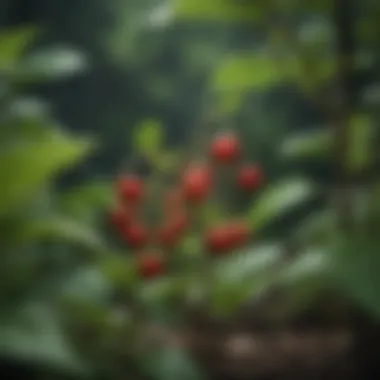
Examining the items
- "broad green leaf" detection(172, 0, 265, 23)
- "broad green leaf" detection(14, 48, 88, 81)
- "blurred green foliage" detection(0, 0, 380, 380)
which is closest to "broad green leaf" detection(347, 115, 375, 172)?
"blurred green foliage" detection(0, 0, 380, 380)

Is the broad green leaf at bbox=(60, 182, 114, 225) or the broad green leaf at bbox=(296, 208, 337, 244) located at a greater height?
the broad green leaf at bbox=(60, 182, 114, 225)

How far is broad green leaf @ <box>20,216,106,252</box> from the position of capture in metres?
0.67

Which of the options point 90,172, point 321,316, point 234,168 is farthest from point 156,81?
point 321,316

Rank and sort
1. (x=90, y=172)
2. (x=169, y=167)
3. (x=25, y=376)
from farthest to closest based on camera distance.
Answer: (x=90, y=172), (x=169, y=167), (x=25, y=376)

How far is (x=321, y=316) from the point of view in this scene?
0.81 m

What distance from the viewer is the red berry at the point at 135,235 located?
2.93 ft

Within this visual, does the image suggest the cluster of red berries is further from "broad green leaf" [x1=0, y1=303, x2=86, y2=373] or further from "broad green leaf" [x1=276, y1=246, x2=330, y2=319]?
"broad green leaf" [x1=0, y1=303, x2=86, y2=373]

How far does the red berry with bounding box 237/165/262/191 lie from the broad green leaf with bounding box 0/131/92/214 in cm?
30

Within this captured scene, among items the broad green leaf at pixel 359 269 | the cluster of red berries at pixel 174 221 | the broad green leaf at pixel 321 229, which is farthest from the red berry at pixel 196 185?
the broad green leaf at pixel 359 269

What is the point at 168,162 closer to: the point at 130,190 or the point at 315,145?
the point at 130,190

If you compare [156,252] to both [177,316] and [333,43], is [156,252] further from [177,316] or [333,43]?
[333,43]

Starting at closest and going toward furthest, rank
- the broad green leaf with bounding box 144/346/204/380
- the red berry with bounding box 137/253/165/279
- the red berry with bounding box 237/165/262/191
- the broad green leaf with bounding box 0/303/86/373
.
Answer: the broad green leaf with bounding box 0/303/86/373 → the broad green leaf with bounding box 144/346/204/380 → the red berry with bounding box 137/253/165/279 → the red berry with bounding box 237/165/262/191

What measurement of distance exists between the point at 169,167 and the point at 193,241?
75 millimetres

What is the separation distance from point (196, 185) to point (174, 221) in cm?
5
